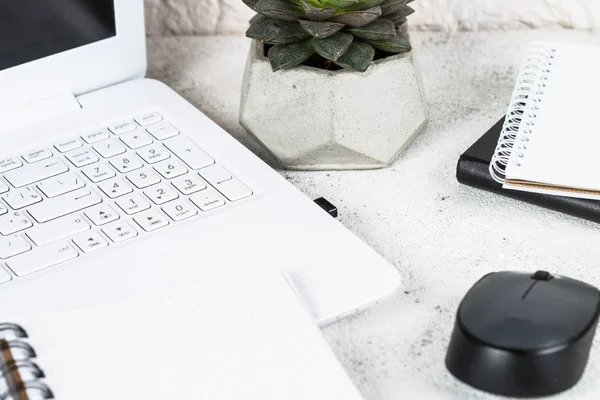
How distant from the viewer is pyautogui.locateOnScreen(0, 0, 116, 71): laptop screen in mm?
597

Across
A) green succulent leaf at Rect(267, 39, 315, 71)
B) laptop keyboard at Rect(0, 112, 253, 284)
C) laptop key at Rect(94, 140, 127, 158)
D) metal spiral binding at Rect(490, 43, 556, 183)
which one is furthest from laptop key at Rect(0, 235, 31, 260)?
metal spiral binding at Rect(490, 43, 556, 183)

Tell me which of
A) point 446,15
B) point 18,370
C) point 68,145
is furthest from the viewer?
point 446,15

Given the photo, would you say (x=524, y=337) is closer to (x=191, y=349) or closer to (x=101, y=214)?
(x=191, y=349)

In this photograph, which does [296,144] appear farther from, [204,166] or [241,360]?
[241,360]

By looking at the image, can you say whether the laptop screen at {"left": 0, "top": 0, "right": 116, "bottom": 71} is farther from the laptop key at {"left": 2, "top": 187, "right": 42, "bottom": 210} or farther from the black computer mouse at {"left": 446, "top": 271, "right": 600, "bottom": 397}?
→ the black computer mouse at {"left": 446, "top": 271, "right": 600, "bottom": 397}

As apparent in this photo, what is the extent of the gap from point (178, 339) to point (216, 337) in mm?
20

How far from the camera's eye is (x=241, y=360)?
0.42m

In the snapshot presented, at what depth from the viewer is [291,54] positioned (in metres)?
0.58

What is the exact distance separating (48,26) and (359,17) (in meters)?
0.24

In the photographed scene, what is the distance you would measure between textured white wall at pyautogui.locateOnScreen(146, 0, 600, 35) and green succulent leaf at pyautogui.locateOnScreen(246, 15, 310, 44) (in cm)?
27

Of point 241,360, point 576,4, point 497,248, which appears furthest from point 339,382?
point 576,4

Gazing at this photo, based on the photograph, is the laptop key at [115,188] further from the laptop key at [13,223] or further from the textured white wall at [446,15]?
the textured white wall at [446,15]

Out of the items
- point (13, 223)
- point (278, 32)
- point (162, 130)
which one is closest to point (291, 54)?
point (278, 32)

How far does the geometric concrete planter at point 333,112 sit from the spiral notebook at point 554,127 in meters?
0.08
